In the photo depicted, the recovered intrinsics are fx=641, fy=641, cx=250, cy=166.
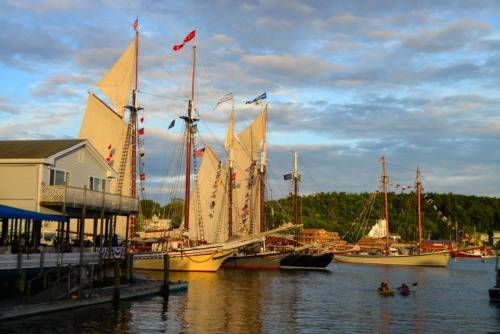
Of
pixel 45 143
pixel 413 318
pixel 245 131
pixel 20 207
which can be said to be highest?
pixel 245 131

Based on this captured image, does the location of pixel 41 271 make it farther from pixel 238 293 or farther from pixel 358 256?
pixel 358 256

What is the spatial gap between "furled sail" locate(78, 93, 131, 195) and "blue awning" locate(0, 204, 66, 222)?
38.0 metres

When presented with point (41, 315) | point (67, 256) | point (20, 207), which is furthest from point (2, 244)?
point (41, 315)

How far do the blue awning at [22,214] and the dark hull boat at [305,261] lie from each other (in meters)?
53.8

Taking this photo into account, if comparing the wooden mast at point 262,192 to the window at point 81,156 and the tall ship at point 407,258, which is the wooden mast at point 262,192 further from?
the window at point 81,156

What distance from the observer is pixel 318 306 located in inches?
1834

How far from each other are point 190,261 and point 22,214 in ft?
133

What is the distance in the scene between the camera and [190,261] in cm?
7738

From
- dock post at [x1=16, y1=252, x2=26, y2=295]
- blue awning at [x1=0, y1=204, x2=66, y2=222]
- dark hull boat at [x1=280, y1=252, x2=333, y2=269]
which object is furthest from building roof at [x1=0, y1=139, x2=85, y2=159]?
dark hull boat at [x1=280, y1=252, x2=333, y2=269]

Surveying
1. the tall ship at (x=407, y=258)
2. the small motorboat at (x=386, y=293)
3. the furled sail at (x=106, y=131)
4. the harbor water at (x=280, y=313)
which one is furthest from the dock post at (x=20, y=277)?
the tall ship at (x=407, y=258)

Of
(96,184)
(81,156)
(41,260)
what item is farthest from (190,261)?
(41,260)

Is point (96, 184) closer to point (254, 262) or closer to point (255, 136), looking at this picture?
point (254, 262)

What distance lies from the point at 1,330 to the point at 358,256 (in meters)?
106

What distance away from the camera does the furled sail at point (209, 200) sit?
95562mm
